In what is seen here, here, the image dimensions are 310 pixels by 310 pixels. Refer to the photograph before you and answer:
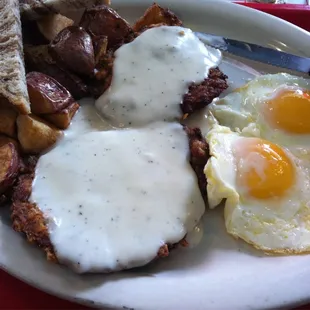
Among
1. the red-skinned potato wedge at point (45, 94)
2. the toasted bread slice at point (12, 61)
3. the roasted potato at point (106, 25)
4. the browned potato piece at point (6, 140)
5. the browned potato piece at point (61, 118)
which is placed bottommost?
the browned potato piece at point (6, 140)

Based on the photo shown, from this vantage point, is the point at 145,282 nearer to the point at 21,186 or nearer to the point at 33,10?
the point at 21,186

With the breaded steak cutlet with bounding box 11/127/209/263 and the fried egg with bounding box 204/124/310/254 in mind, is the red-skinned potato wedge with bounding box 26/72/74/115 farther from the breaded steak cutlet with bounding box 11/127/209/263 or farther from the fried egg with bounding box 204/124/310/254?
the fried egg with bounding box 204/124/310/254

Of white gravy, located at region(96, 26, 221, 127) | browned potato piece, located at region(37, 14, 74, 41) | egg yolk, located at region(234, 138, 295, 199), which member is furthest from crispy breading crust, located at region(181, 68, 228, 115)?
browned potato piece, located at region(37, 14, 74, 41)

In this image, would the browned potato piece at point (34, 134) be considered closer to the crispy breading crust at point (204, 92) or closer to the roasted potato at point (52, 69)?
the roasted potato at point (52, 69)

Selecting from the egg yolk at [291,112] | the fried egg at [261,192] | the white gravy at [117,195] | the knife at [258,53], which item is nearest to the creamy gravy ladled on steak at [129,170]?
the white gravy at [117,195]

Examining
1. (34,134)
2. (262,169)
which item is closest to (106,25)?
(34,134)

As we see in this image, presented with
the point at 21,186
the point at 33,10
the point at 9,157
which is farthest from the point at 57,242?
the point at 33,10

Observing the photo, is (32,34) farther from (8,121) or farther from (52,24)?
(8,121)
